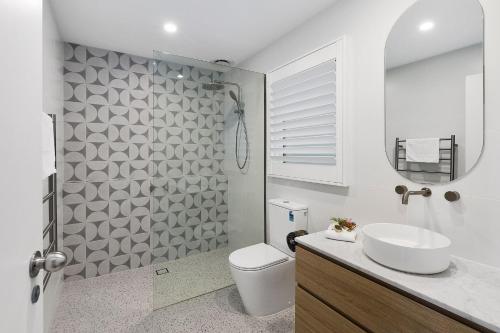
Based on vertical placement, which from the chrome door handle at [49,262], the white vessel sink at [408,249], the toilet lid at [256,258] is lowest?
the toilet lid at [256,258]

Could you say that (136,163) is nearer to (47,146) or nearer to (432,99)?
(47,146)

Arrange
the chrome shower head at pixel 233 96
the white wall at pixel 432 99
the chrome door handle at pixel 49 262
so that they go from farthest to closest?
the chrome shower head at pixel 233 96, the white wall at pixel 432 99, the chrome door handle at pixel 49 262

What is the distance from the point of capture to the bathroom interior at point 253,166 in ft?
3.44

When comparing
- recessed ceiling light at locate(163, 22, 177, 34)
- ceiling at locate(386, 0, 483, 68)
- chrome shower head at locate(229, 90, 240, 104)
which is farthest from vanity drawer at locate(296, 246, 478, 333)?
recessed ceiling light at locate(163, 22, 177, 34)

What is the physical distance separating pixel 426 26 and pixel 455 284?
1.38 metres

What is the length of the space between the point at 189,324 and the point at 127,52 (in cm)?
277

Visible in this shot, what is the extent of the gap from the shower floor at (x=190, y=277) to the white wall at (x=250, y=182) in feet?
0.82

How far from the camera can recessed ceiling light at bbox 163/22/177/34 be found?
7.48ft

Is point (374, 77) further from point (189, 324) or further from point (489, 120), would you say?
point (189, 324)

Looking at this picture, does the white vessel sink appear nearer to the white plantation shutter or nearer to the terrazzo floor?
the white plantation shutter

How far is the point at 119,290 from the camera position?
2516mm

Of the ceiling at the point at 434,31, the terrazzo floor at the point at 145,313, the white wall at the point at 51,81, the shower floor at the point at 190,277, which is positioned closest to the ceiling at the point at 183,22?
the white wall at the point at 51,81

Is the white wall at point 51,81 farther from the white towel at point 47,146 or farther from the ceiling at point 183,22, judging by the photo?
the white towel at point 47,146

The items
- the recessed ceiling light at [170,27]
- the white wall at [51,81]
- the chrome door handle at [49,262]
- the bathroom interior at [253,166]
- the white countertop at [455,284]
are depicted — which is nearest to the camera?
the chrome door handle at [49,262]
